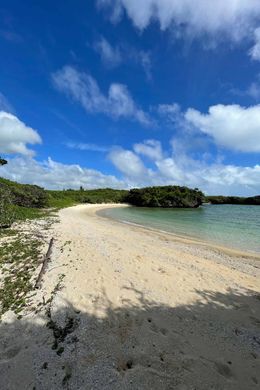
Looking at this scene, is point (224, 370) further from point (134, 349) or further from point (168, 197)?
point (168, 197)

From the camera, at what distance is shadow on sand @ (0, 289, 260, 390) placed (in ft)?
16.6

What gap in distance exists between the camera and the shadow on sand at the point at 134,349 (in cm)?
506

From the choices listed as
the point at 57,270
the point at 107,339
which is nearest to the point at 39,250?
the point at 57,270

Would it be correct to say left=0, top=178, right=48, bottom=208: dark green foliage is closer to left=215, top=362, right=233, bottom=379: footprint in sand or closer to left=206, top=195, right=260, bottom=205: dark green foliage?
left=215, top=362, right=233, bottom=379: footprint in sand

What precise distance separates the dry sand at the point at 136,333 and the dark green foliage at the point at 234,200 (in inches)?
4992

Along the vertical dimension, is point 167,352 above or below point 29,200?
below

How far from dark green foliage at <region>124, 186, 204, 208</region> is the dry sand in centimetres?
7593

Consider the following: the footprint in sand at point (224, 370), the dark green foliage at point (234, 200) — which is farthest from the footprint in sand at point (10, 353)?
the dark green foliage at point (234, 200)

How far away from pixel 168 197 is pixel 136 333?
81.6m

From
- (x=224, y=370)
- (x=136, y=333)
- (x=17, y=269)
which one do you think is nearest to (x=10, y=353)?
(x=136, y=333)

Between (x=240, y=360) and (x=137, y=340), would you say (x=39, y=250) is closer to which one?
(x=137, y=340)

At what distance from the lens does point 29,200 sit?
40312mm

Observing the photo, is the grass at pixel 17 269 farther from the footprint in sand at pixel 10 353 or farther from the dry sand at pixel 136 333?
the footprint in sand at pixel 10 353

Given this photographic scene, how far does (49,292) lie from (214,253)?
39.8ft
